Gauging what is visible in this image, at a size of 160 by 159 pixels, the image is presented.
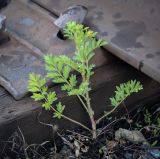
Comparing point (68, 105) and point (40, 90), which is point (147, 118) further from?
point (40, 90)

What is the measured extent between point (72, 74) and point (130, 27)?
419mm

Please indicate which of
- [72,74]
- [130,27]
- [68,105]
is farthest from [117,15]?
[68,105]

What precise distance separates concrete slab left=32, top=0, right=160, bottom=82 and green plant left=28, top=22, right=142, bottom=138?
0.12 metres

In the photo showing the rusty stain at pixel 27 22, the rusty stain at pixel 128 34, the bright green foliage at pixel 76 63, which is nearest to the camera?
the bright green foliage at pixel 76 63

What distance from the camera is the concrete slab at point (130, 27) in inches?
94.0

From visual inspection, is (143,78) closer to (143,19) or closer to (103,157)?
(143,19)

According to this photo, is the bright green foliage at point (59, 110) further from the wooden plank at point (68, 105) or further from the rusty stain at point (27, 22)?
the rusty stain at point (27, 22)

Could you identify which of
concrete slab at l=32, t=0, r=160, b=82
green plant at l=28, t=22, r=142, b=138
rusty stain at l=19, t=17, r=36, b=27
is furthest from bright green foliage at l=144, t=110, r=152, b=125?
rusty stain at l=19, t=17, r=36, b=27

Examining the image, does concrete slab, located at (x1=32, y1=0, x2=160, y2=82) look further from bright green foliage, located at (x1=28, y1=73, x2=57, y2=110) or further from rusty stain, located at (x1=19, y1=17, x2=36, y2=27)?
bright green foliage, located at (x1=28, y1=73, x2=57, y2=110)

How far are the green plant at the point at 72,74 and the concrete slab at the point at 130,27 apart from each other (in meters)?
0.12

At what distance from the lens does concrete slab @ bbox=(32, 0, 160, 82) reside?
7.83 ft

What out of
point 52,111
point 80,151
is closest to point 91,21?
point 52,111

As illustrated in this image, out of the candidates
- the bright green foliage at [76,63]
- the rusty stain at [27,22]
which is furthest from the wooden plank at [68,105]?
the rusty stain at [27,22]

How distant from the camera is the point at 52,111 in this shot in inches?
96.7
